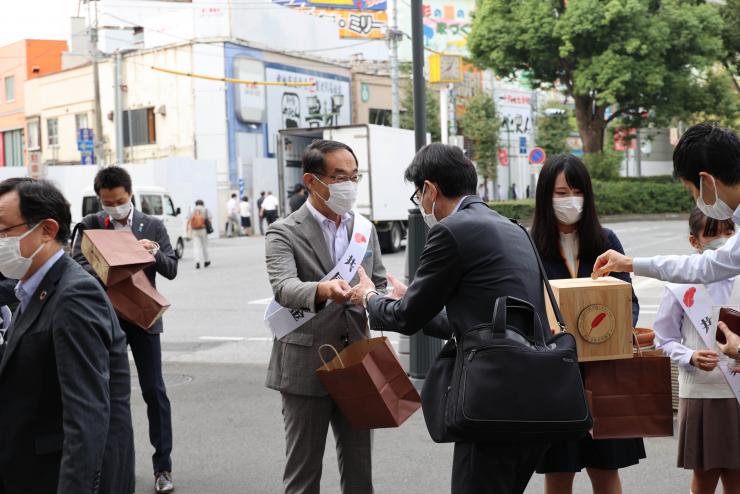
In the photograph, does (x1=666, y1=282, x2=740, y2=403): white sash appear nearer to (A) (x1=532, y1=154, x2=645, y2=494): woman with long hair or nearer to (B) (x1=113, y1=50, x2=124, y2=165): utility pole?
(A) (x1=532, y1=154, x2=645, y2=494): woman with long hair

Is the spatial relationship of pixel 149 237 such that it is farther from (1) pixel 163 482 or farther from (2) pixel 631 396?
(2) pixel 631 396

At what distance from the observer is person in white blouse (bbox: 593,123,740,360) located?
137 inches

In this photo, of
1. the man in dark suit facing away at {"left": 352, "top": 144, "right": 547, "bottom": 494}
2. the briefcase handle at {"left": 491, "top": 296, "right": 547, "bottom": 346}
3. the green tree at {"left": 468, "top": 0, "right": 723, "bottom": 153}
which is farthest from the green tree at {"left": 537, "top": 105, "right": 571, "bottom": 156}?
the briefcase handle at {"left": 491, "top": 296, "right": 547, "bottom": 346}

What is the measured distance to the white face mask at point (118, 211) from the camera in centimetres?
586

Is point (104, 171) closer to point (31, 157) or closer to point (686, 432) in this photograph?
point (686, 432)

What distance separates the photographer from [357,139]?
965 inches

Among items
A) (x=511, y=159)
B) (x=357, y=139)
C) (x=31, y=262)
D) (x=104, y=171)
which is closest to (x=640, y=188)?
(x=357, y=139)

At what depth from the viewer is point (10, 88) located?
50312 millimetres

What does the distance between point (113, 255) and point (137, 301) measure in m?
0.36

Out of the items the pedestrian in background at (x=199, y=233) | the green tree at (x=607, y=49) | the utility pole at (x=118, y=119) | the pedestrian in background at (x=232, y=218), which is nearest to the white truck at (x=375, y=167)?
the pedestrian in background at (x=199, y=233)

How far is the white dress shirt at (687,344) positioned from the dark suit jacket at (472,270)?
4.79ft

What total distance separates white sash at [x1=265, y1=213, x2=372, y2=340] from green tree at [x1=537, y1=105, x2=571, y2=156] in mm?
50909

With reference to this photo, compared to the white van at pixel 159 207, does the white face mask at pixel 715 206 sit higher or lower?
higher

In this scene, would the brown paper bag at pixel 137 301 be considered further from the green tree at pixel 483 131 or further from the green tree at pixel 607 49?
the green tree at pixel 483 131
